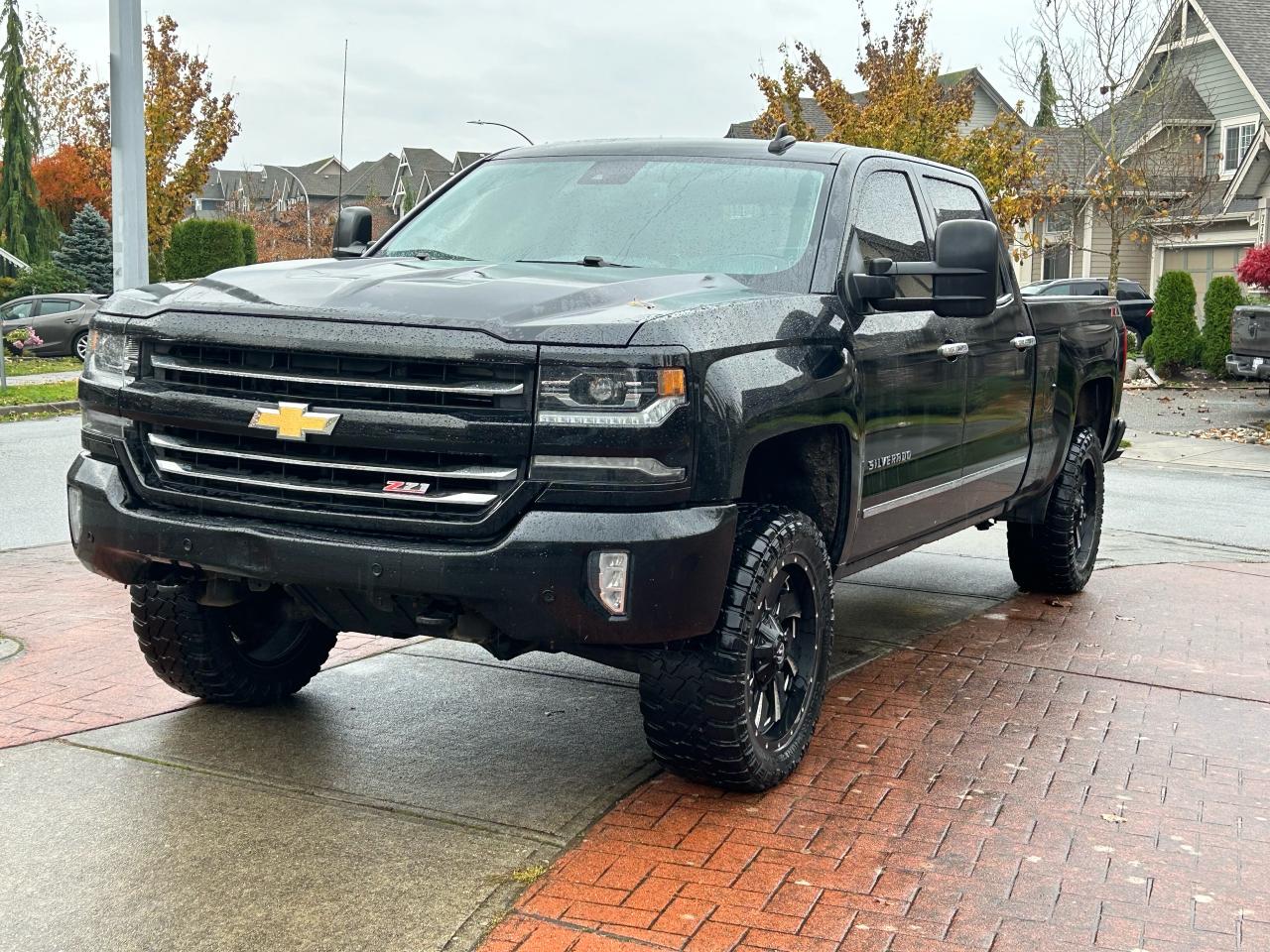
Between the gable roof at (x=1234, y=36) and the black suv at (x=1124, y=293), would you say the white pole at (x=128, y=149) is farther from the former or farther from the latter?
the gable roof at (x=1234, y=36)

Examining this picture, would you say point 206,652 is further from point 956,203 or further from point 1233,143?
point 1233,143

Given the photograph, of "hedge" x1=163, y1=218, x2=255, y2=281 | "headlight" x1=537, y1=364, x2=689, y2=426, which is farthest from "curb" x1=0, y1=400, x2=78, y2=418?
"headlight" x1=537, y1=364, x2=689, y2=426

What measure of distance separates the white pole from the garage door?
31.0 metres

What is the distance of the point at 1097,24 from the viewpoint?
3191 centimetres

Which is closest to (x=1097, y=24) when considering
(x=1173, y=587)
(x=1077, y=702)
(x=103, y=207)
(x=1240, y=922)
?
(x=1173, y=587)

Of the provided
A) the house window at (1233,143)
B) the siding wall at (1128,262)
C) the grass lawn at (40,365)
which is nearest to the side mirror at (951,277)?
the grass lawn at (40,365)

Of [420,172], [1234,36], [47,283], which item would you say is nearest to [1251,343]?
[1234,36]

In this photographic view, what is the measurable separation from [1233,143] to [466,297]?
124 feet

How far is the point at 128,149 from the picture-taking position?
8680mm

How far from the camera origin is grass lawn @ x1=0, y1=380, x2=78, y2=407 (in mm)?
19094

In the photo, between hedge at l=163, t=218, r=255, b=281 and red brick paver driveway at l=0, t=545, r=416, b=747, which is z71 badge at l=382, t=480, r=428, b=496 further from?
hedge at l=163, t=218, r=255, b=281

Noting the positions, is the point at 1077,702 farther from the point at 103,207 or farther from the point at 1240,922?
the point at 103,207

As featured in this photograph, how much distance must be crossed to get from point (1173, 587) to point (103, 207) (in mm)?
51990

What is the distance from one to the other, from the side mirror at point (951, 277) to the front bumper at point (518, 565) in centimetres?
134
